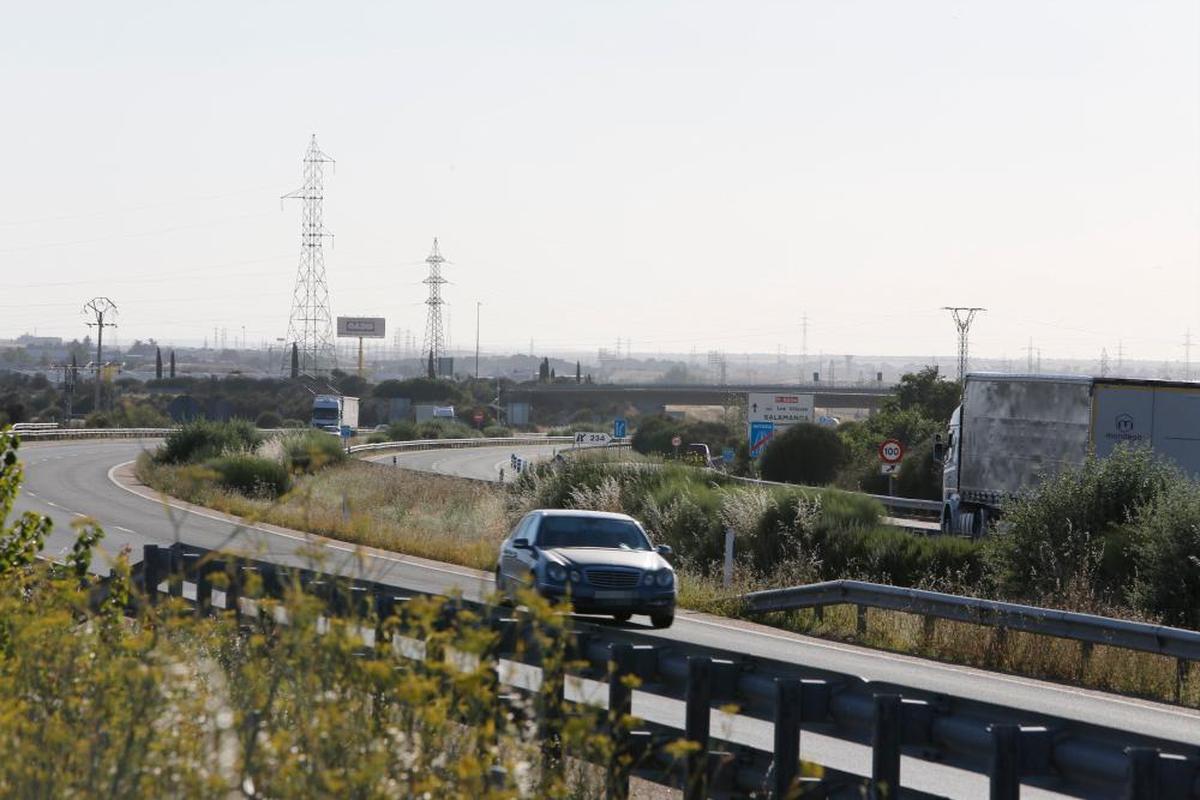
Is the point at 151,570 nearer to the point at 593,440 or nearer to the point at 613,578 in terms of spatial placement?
the point at 613,578

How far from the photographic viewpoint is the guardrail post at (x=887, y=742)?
7695 mm

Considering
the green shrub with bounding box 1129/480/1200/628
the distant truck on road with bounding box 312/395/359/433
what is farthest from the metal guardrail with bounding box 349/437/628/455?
the green shrub with bounding box 1129/480/1200/628

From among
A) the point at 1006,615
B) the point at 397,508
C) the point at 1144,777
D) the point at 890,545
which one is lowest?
the point at 397,508

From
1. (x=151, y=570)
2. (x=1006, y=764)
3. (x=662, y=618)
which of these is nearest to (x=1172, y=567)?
(x=662, y=618)

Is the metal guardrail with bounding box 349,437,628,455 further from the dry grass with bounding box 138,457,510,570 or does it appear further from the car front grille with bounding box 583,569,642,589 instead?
the car front grille with bounding box 583,569,642,589

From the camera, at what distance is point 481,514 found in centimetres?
4188

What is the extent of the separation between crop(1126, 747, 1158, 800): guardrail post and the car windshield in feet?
48.4

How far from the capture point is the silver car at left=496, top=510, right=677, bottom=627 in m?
20.1

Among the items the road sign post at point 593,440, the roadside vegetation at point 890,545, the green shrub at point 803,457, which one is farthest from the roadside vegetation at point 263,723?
the road sign post at point 593,440

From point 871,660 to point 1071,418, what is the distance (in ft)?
→ 47.4

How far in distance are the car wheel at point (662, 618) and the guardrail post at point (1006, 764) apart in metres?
13.4

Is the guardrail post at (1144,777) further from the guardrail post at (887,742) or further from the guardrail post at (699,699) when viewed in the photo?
the guardrail post at (699,699)

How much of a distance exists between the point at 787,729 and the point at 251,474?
150 feet

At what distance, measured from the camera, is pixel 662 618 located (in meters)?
20.7
